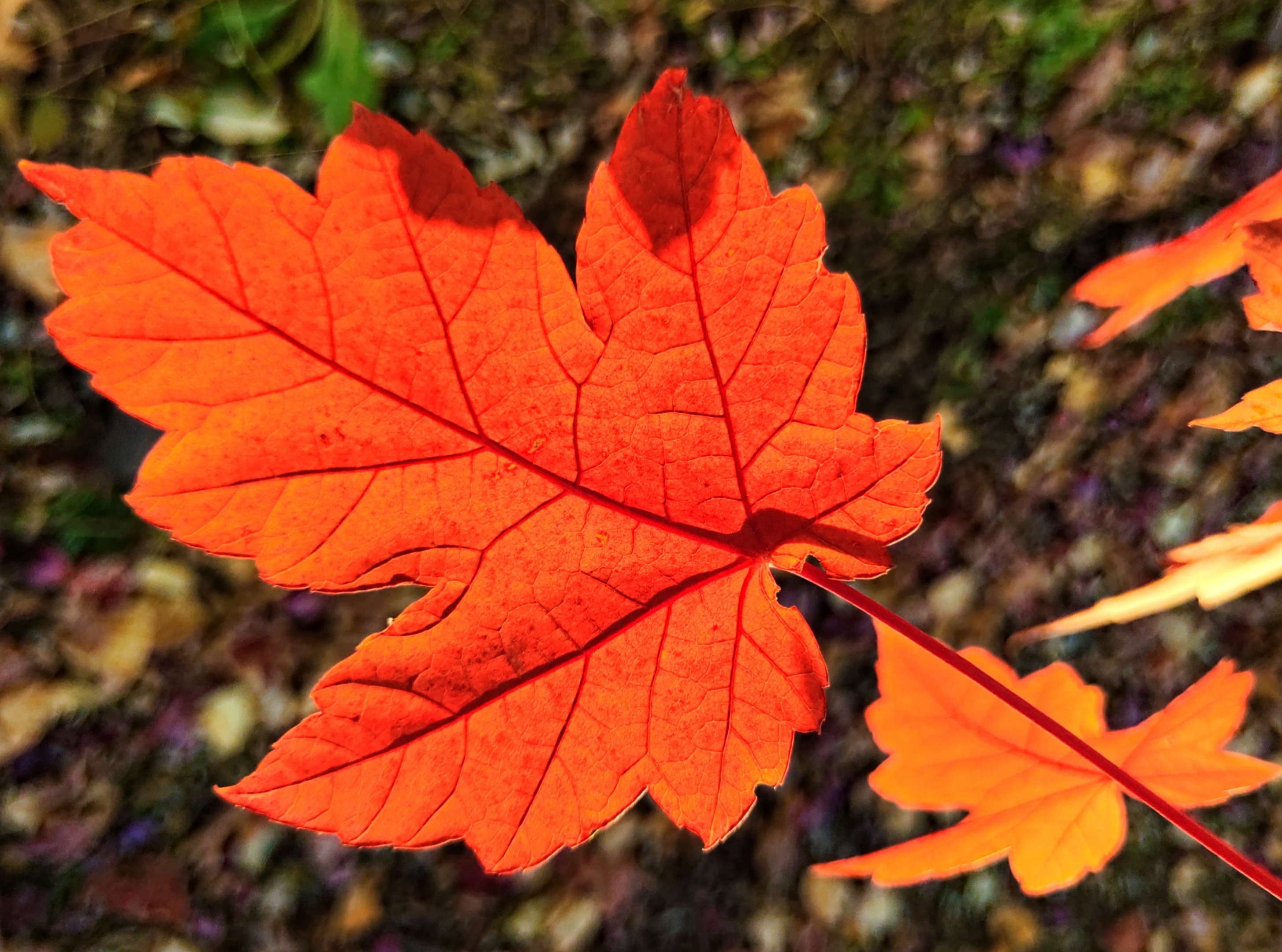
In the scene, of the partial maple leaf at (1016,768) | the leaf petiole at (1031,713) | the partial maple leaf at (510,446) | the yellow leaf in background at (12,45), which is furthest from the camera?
the yellow leaf in background at (12,45)

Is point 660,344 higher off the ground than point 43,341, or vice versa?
point 660,344

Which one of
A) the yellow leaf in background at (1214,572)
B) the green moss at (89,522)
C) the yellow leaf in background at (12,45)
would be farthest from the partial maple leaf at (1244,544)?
the yellow leaf in background at (12,45)

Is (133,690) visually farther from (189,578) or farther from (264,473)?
(264,473)

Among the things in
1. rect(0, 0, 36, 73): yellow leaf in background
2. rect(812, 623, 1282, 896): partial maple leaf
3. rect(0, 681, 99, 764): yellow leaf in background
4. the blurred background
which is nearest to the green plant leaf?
the blurred background

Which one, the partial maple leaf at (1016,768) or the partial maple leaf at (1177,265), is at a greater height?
the partial maple leaf at (1177,265)

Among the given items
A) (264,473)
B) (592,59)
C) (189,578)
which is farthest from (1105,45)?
(189,578)

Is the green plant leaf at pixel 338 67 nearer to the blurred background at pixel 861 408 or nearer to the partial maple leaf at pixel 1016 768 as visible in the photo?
the blurred background at pixel 861 408
